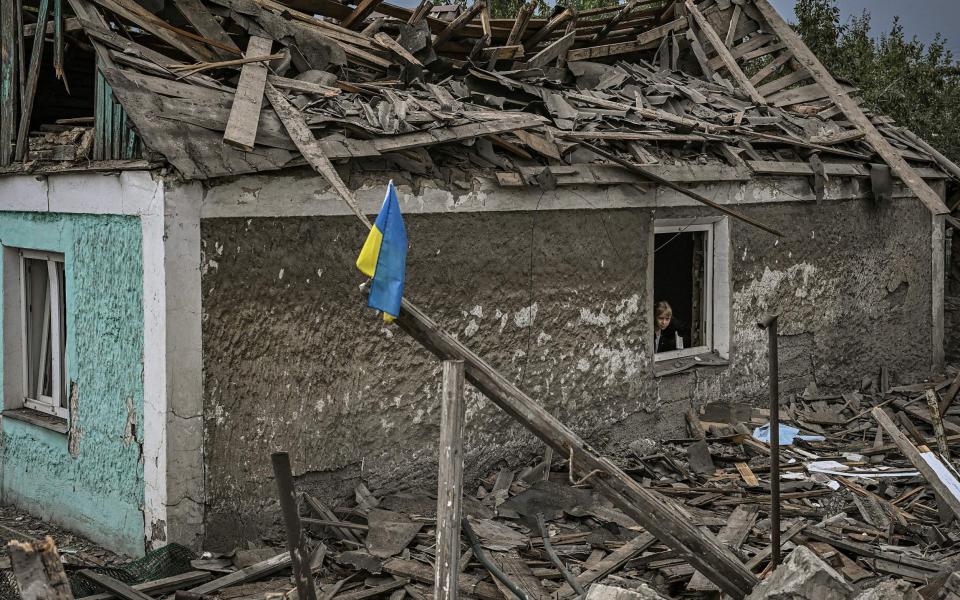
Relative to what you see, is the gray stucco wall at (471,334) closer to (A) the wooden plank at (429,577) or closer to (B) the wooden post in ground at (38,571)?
(A) the wooden plank at (429,577)

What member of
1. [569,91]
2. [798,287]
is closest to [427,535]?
[569,91]

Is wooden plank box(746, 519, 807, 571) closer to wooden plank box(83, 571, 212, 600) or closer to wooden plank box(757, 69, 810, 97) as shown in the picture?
wooden plank box(83, 571, 212, 600)

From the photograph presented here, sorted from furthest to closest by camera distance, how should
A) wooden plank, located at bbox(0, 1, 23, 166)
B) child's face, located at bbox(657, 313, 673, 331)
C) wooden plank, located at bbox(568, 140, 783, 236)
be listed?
1. child's face, located at bbox(657, 313, 673, 331)
2. wooden plank, located at bbox(568, 140, 783, 236)
3. wooden plank, located at bbox(0, 1, 23, 166)

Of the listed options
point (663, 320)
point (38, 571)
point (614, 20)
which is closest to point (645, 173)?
point (663, 320)

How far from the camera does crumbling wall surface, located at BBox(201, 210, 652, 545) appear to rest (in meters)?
5.95

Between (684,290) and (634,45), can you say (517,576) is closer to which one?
(684,290)

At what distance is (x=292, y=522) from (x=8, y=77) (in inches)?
210

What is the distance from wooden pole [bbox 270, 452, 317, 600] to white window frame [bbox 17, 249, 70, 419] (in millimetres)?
3710

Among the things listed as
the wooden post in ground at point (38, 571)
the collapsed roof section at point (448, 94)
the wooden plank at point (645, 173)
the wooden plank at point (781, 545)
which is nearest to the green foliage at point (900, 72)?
the collapsed roof section at point (448, 94)

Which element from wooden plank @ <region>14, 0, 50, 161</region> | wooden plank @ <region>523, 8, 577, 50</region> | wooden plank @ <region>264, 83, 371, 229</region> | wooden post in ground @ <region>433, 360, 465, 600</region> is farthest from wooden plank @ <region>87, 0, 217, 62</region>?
wooden plank @ <region>523, 8, 577, 50</region>

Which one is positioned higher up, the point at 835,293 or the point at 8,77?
the point at 8,77

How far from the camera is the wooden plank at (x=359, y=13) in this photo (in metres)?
8.03

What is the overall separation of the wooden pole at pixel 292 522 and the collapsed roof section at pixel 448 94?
2.40 meters

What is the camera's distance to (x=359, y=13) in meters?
8.10
